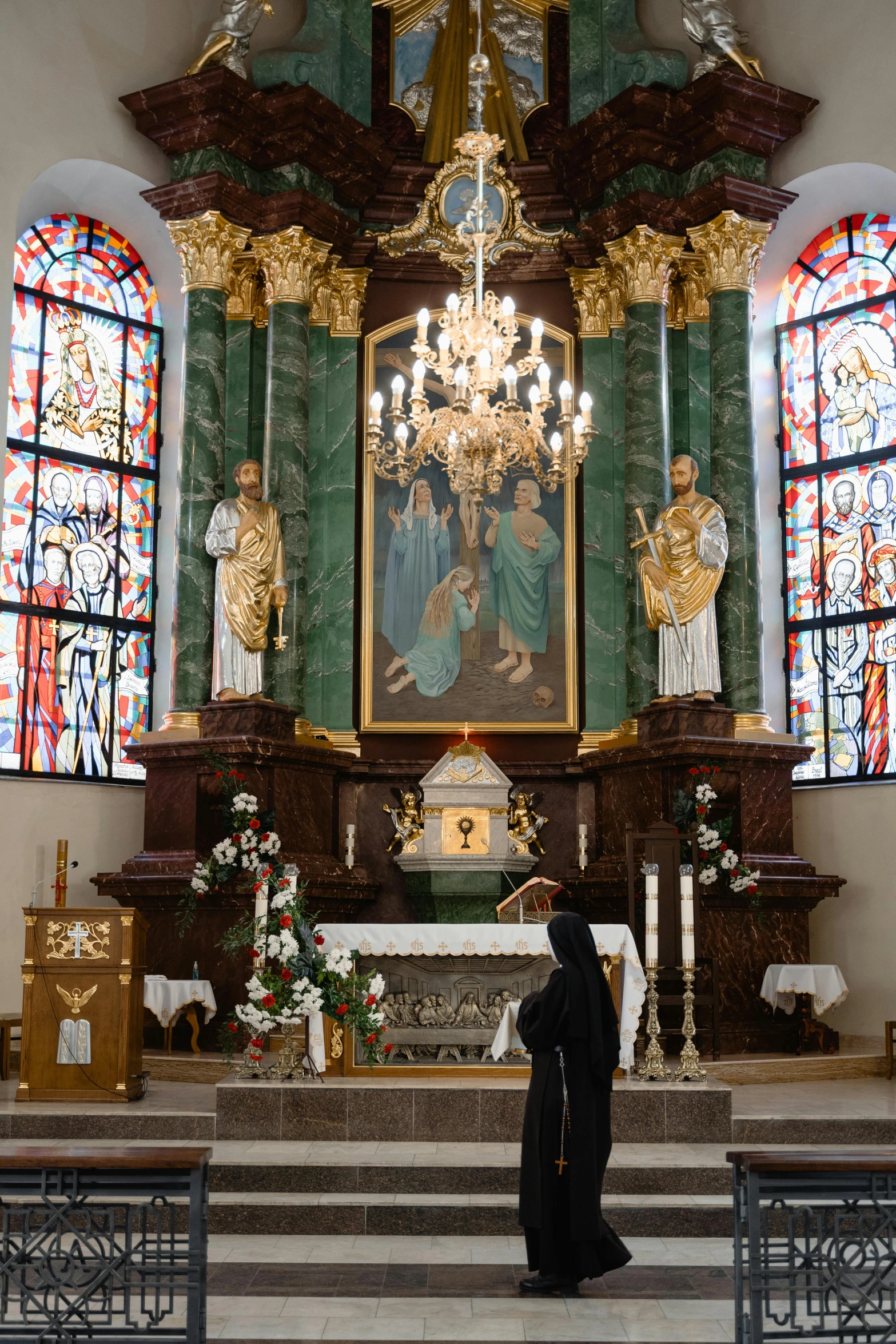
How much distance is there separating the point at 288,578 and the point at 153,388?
275 centimetres

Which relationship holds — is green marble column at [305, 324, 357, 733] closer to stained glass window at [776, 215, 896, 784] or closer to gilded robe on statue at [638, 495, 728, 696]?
gilded robe on statue at [638, 495, 728, 696]

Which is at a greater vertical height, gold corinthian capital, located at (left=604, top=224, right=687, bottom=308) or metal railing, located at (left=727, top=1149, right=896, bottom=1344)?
gold corinthian capital, located at (left=604, top=224, right=687, bottom=308)

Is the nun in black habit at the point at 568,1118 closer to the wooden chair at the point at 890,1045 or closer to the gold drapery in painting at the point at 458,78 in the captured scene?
the wooden chair at the point at 890,1045

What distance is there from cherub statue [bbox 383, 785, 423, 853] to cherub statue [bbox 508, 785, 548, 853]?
0.80 meters

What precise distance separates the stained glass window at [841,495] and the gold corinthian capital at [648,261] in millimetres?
1624

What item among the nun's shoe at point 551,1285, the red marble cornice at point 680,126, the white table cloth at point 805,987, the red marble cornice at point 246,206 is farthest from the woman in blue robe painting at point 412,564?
the nun's shoe at point 551,1285

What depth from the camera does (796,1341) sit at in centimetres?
547

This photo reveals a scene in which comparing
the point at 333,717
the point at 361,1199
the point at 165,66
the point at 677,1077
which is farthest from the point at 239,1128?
the point at 165,66

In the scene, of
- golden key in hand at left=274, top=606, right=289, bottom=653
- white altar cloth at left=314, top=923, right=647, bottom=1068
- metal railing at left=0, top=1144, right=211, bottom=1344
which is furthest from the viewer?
golden key in hand at left=274, top=606, right=289, bottom=653

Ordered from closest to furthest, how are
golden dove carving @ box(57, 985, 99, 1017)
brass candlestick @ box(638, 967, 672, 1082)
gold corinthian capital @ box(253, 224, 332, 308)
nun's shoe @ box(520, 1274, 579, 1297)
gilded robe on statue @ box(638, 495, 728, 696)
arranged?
nun's shoe @ box(520, 1274, 579, 1297) → brass candlestick @ box(638, 967, 672, 1082) → golden dove carving @ box(57, 985, 99, 1017) → gilded robe on statue @ box(638, 495, 728, 696) → gold corinthian capital @ box(253, 224, 332, 308)

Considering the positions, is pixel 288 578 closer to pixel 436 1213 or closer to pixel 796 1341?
pixel 436 1213

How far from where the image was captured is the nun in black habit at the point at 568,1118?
6160mm

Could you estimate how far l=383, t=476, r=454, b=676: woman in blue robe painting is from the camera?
530 inches

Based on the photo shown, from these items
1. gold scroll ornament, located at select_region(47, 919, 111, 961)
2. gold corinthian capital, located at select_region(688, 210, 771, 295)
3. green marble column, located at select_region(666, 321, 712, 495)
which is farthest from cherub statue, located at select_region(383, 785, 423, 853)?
gold corinthian capital, located at select_region(688, 210, 771, 295)
